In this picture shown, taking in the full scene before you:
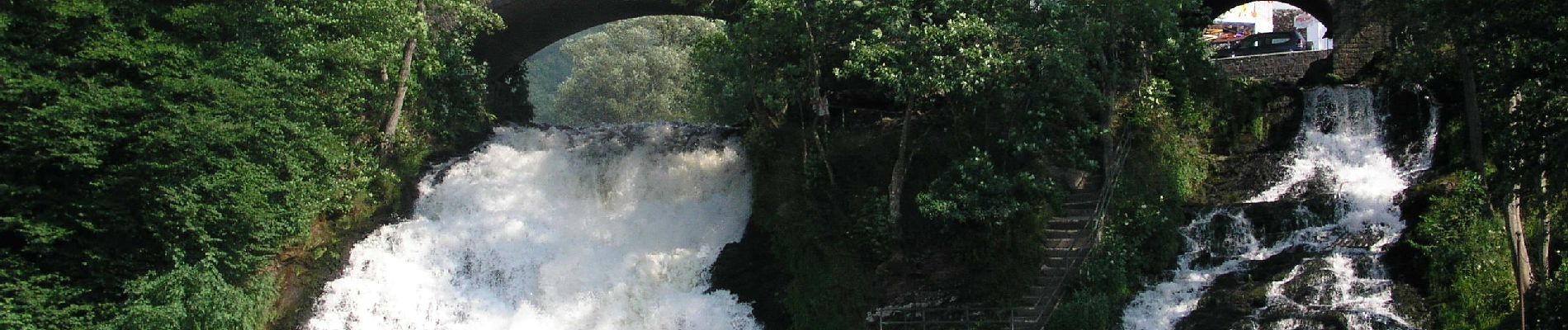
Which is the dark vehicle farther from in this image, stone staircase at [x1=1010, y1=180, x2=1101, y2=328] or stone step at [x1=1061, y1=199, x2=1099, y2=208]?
A: stone staircase at [x1=1010, y1=180, x2=1101, y2=328]

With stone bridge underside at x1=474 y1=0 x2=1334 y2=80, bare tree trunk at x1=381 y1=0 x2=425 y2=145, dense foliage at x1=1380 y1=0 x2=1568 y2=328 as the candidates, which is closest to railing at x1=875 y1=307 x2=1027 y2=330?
dense foliage at x1=1380 y1=0 x2=1568 y2=328

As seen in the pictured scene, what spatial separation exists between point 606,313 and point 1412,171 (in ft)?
42.6

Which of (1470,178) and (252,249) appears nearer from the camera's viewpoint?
(1470,178)

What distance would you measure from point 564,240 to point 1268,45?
15.6 m

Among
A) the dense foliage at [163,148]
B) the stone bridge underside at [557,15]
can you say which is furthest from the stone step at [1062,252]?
the dense foliage at [163,148]

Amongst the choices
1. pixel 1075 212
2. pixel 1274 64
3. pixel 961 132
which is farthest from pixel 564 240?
pixel 1274 64

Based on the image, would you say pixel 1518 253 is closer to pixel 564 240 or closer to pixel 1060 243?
pixel 1060 243

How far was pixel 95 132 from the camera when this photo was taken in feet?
69.0

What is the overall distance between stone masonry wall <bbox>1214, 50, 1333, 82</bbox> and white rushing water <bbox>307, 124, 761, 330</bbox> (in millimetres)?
9897

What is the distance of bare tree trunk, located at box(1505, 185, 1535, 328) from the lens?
731 inches

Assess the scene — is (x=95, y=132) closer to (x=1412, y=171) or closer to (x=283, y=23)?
(x=283, y=23)

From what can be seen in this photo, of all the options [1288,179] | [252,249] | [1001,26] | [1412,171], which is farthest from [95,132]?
[1412,171]

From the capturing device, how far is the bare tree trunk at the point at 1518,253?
61.0ft

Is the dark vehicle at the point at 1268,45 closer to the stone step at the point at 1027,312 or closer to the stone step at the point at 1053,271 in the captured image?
the stone step at the point at 1053,271
